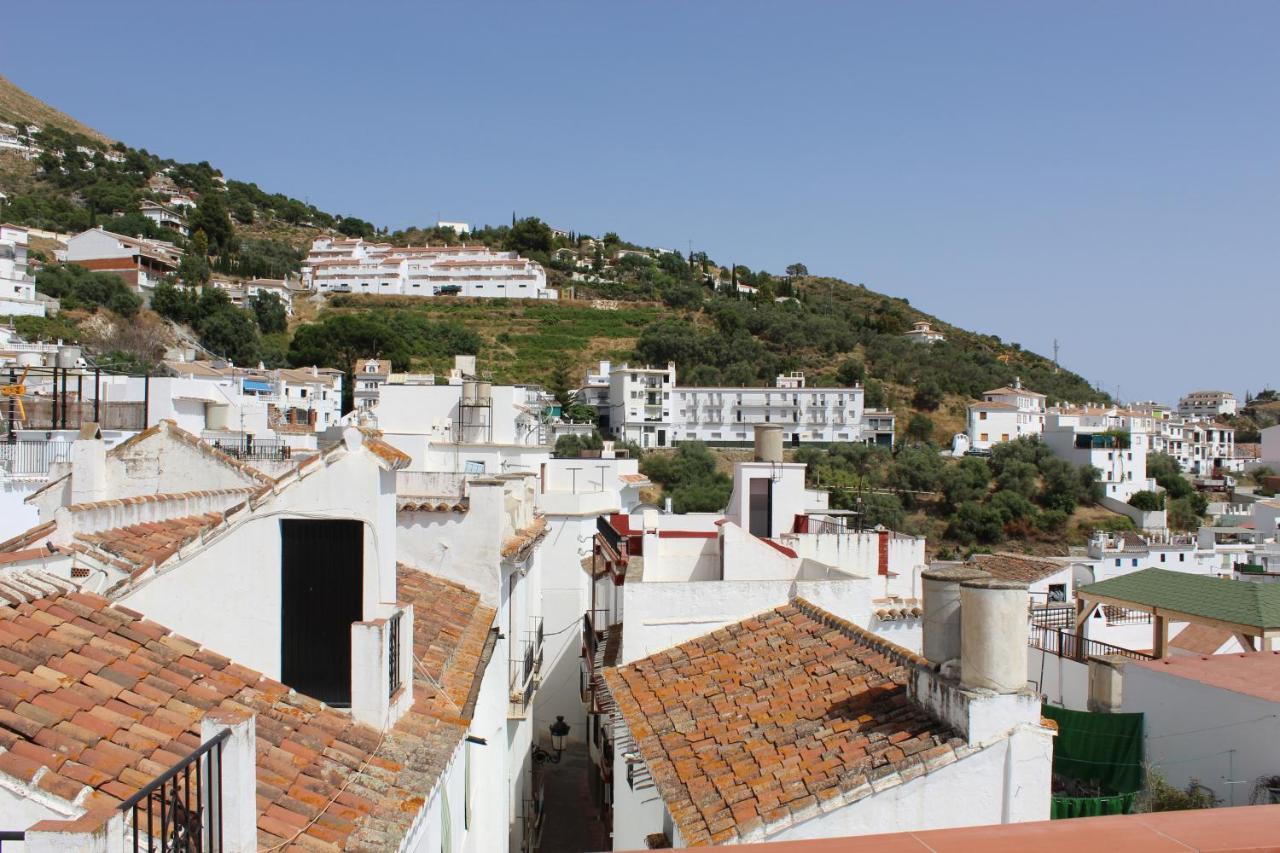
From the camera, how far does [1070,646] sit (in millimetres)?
14039

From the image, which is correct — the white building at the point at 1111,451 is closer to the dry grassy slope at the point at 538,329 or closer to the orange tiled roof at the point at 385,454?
the dry grassy slope at the point at 538,329

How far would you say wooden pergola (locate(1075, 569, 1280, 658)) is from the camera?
507 inches

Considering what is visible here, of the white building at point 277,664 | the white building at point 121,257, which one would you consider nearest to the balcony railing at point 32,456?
the white building at point 277,664

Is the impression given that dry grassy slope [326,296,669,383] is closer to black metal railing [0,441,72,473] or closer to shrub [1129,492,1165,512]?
shrub [1129,492,1165,512]

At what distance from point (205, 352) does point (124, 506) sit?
228 feet

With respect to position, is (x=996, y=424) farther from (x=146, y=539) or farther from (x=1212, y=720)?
(x=146, y=539)

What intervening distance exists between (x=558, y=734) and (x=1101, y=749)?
891cm

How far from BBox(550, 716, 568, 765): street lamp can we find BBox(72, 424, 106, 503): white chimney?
865 cm

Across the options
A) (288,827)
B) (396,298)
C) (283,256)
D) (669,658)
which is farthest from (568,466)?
(283,256)

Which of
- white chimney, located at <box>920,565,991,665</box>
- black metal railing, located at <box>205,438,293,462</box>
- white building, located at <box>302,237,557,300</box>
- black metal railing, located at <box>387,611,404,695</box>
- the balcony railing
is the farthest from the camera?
white building, located at <box>302,237,557,300</box>

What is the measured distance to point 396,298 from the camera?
108 meters

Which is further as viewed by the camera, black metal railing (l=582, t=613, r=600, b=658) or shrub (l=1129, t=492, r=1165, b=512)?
shrub (l=1129, t=492, r=1165, b=512)

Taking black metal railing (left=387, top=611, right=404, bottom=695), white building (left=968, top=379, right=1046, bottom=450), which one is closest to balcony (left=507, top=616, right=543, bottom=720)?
black metal railing (left=387, top=611, right=404, bottom=695)

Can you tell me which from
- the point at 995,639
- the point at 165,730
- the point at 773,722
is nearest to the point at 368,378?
the point at 773,722
